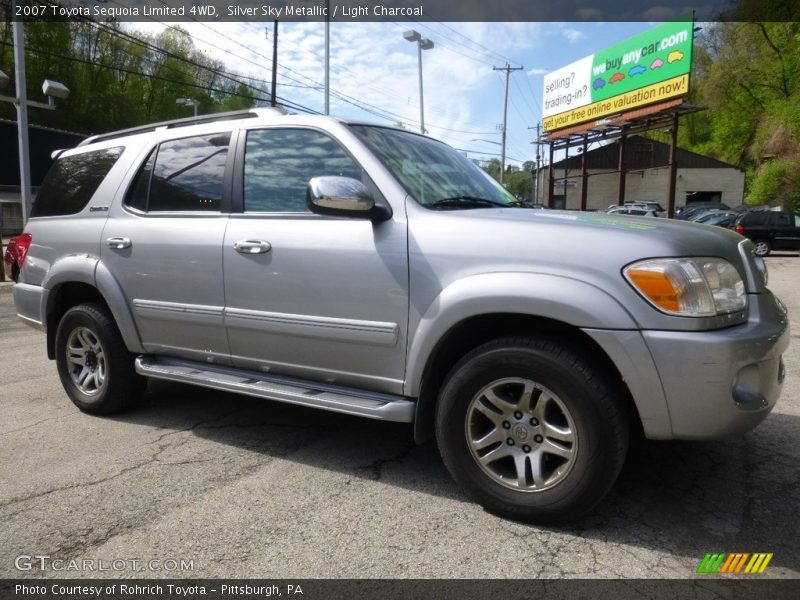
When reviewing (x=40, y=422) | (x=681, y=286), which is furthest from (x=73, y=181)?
(x=681, y=286)

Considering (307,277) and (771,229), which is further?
(771,229)

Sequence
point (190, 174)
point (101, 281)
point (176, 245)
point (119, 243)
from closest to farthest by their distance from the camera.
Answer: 1. point (176, 245)
2. point (190, 174)
3. point (119, 243)
4. point (101, 281)

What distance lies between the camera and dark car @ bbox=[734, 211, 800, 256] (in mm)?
20938

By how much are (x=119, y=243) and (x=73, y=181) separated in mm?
996

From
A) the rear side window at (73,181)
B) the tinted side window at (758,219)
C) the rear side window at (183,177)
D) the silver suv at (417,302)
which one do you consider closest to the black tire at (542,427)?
the silver suv at (417,302)

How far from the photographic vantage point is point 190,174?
3.96 metres

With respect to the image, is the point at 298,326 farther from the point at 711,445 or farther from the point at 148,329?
the point at 711,445

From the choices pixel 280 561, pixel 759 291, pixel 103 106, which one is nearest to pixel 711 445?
pixel 759 291

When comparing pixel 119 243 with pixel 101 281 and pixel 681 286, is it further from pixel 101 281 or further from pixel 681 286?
pixel 681 286

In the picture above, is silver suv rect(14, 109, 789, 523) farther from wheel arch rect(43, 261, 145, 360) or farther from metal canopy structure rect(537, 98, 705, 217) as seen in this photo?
metal canopy structure rect(537, 98, 705, 217)

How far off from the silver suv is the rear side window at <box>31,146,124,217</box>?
46mm

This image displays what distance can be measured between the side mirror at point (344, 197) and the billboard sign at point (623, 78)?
2302 cm

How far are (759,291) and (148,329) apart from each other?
3.51m

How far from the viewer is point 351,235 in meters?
3.18
